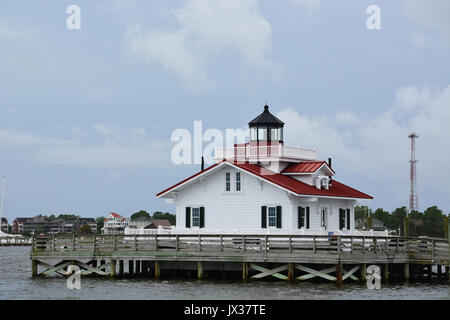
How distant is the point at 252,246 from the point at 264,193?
5.74m

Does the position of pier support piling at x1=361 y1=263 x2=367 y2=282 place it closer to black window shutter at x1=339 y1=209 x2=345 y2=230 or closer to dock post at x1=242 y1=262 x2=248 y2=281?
dock post at x1=242 y1=262 x2=248 y2=281

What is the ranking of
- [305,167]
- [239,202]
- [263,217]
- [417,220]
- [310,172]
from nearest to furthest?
[263,217]
[239,202]
[310,172]
[305,167]
[417,220]

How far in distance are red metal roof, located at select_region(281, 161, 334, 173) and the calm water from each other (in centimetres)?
961

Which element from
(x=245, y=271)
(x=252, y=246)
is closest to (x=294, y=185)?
(x=252, y=246)

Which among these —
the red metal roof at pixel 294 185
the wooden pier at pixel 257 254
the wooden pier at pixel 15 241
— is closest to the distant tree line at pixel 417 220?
the wooden pier at pixel 15 241

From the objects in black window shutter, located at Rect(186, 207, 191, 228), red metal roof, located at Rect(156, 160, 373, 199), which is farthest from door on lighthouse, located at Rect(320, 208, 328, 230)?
black window shutter, located at Rect(186, 207, 191, 228)

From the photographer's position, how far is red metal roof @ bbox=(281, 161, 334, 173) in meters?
46.4

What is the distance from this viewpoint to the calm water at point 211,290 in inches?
1345

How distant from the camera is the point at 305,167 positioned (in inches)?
1847

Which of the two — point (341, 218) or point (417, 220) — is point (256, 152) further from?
point (417, 220)

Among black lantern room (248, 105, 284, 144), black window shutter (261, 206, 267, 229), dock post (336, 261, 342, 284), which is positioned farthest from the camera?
black lantern room (248, 105, 284, 144)

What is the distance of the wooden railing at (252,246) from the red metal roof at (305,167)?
6.42 meters

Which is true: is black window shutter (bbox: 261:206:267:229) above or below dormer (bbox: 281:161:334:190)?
below

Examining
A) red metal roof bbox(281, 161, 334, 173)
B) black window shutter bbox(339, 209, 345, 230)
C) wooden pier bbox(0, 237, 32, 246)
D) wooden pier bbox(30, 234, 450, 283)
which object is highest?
red metal roof bbox(281, 161, 334, 173)
